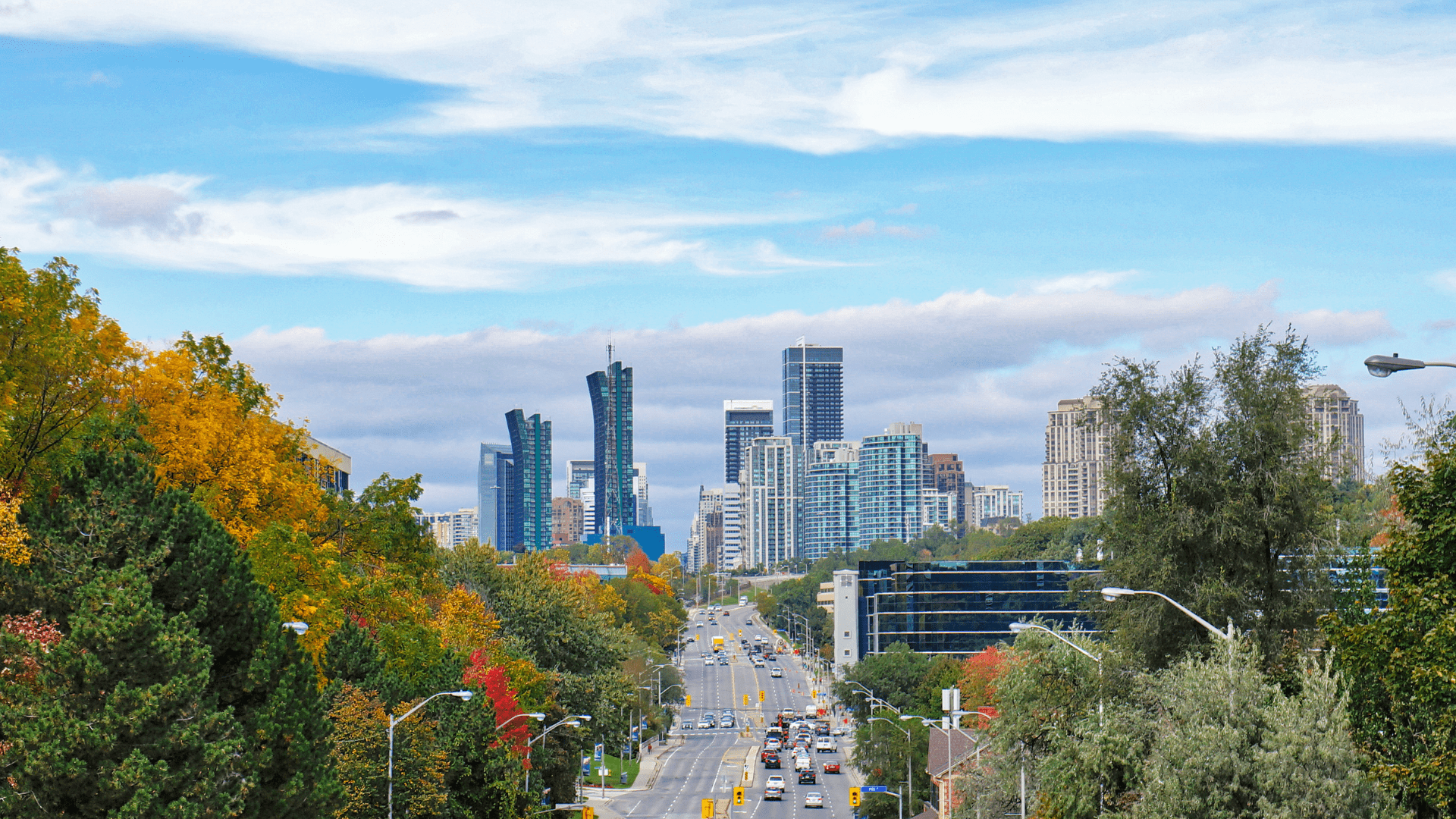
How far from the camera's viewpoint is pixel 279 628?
1344 inches

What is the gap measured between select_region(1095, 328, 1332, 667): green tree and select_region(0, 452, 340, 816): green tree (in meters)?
22.9

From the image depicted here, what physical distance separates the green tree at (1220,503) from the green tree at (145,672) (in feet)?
75.2

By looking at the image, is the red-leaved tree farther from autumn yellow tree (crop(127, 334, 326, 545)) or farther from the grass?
the grass

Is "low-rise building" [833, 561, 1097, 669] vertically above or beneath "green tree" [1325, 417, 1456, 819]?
beneath

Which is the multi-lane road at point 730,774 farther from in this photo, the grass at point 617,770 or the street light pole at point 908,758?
the street light pole at point 908,758

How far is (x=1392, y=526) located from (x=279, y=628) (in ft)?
81.1

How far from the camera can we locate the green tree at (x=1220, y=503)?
133ft

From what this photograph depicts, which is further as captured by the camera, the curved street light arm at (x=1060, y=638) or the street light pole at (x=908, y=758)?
the street light pole at (x=908, y=758)

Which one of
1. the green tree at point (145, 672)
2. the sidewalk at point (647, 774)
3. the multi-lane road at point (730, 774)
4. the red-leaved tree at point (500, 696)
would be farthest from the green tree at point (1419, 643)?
the sidewalk at point (647, 774)

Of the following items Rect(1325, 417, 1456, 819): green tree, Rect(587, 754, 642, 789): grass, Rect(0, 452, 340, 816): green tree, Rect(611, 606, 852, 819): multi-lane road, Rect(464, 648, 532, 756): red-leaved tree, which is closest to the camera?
Rect(1325, 417, 1456, 819): green tree

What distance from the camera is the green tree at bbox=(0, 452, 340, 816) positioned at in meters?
28.0

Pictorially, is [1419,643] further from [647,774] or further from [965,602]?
[965,602]

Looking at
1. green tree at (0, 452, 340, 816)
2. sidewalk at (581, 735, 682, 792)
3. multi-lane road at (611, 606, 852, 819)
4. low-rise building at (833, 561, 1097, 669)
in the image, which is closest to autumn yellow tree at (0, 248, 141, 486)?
green tree at (0, 452, 340, 816)

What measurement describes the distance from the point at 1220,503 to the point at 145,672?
27.9 metres
